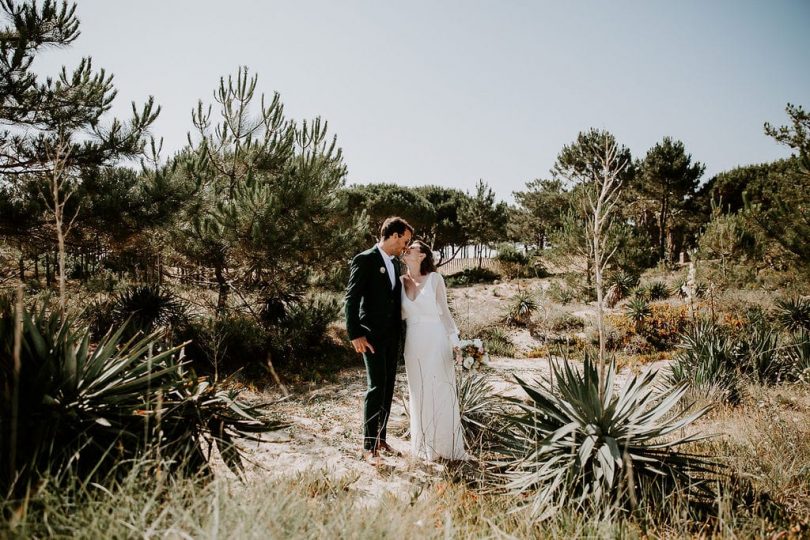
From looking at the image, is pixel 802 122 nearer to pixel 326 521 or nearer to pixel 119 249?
pixel 326 521

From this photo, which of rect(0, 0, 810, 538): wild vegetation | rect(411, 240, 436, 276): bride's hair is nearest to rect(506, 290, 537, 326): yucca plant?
rect(0, 0, 810, 538): wild vegetation

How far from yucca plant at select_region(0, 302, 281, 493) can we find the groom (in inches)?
42.4

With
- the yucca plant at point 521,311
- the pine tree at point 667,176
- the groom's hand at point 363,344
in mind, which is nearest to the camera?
the groom's hand at point 363,344

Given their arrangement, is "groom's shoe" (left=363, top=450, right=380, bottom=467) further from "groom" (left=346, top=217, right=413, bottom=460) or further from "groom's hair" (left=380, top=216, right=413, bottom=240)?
"groom's hair" (left=380, top=216, right=413, bottom=240)

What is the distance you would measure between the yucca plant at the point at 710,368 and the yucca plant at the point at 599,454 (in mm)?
3050

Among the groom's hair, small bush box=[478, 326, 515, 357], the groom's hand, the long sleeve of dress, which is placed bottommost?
small bush box=[478, 326, 515, 357]

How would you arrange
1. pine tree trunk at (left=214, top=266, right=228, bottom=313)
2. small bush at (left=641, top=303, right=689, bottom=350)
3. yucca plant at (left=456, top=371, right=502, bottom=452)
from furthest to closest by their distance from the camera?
small bush at (left=641, top=303, right=689, bottom=350)
pine tree trunk at (left=214, top=266, right=228, bottom=313)
yucca plant at (left=456, top=371, right=502, bottom=452)

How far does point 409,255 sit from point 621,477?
2369mm

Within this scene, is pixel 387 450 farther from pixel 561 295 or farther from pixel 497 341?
pixel 561 295

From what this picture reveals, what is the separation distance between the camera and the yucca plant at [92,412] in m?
1.91

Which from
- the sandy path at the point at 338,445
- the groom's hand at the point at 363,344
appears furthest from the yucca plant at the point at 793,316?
the groom's hand at the point at 363,344

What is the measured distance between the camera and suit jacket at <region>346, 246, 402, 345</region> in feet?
11.8

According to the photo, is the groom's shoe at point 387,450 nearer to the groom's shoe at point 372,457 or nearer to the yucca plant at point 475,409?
the groom's shoe at point 372,457

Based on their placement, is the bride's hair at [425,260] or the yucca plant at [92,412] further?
the bride's hair at [425,260]
